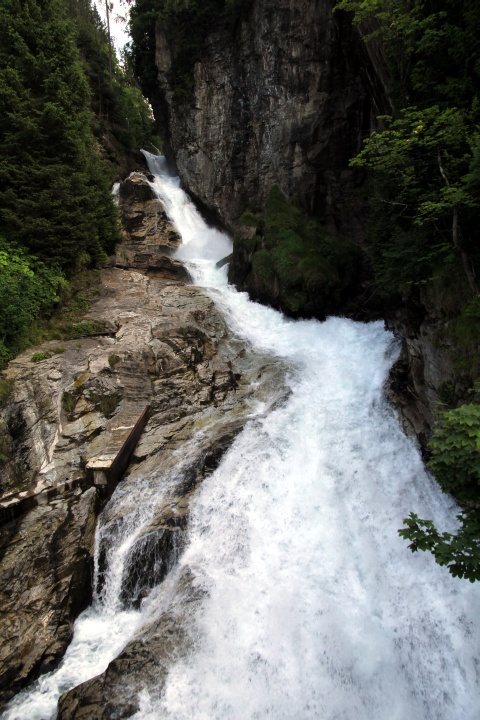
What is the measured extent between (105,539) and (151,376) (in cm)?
470

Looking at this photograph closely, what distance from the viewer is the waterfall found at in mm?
6039

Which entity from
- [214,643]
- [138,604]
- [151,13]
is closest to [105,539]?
[138,604]

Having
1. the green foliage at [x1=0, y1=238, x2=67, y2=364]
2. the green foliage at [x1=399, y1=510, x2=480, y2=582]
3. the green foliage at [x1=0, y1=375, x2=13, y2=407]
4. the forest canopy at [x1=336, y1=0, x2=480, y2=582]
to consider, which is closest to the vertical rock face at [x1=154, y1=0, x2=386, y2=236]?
the forest canopy at [x1=336, y1=0, x2=480, y2=582]

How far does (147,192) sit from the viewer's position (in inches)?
902

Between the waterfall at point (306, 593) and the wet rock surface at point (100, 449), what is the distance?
0.33 meters

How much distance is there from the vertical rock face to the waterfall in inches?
557

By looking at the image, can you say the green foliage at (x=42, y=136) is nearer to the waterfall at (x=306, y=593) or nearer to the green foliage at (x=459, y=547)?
the waterfall at (x=306, y=593)

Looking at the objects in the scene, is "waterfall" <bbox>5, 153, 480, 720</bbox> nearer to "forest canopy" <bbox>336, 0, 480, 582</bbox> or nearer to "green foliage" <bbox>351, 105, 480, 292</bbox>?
"forest canopy" <bbox>336, 0, 480, 582</bbox>

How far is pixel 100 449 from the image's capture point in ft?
30.3

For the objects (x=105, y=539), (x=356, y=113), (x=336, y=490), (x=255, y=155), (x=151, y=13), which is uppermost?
(x=151, y=13)

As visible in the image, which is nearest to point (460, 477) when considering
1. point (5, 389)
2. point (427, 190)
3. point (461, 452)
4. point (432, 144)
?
point (461, 452)

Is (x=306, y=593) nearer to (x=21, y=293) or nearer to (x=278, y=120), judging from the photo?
(x=21, y=293)

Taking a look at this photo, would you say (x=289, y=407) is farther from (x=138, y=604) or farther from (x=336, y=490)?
(x=138, y=604)

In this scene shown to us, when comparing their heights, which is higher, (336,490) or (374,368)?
(374,368)
